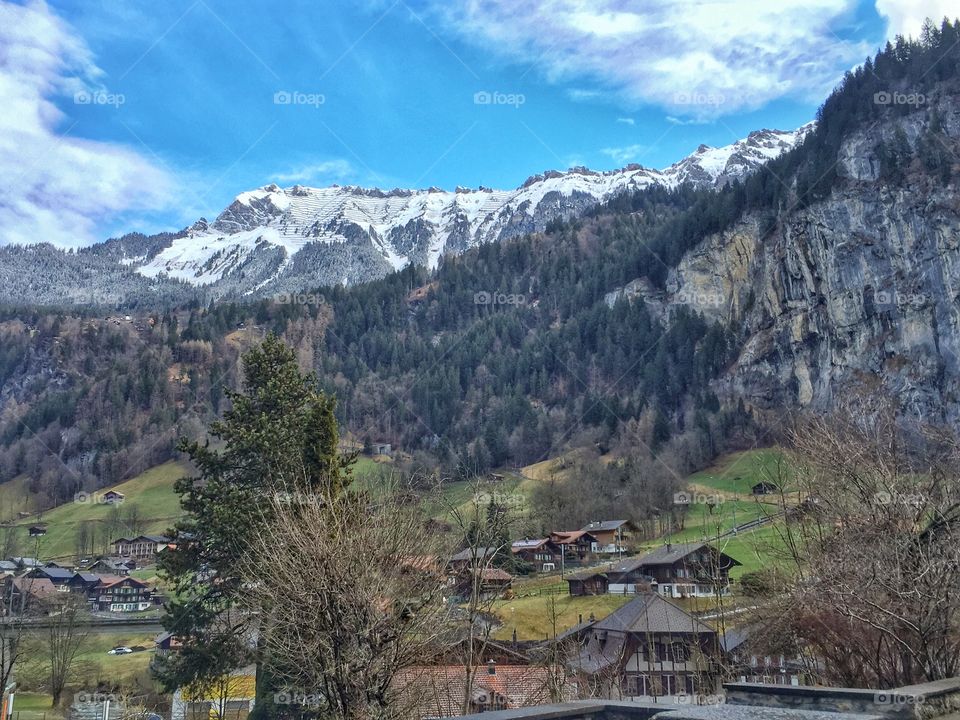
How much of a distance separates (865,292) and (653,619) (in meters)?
102

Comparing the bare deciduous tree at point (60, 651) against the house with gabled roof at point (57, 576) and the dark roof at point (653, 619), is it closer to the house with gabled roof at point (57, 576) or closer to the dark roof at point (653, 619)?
the dark roof at point (653, 619)

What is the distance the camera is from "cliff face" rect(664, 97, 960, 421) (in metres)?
115

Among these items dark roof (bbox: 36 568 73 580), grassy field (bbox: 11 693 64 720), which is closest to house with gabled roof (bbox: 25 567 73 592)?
dark roof (bbox: 36 568 73 580)

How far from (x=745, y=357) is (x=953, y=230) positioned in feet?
144

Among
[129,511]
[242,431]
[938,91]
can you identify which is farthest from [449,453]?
[242,431]

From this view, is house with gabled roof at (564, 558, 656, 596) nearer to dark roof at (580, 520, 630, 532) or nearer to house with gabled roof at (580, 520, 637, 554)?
house with gabled roof at (580, 520, 637, 554)

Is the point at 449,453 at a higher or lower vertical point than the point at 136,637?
higher

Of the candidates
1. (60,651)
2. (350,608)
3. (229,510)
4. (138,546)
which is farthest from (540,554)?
(350,608)

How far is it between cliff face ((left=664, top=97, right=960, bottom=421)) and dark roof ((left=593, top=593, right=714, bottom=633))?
72626 millimetres

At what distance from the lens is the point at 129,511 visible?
5044 inches

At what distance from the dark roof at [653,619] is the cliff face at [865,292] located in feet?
238

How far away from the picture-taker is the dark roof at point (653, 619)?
134 feet

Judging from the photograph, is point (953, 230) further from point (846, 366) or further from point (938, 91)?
point (938, 91)

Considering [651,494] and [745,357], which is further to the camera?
[745,357]
